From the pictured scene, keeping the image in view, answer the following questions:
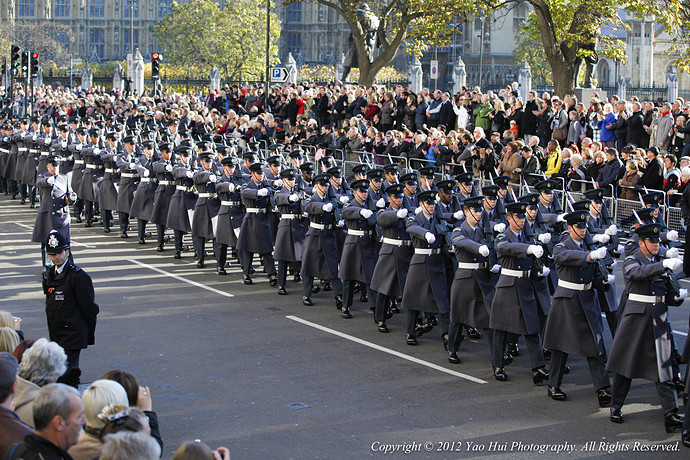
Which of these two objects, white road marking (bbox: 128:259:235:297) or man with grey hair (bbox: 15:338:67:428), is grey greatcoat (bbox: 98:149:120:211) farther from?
man with grey hair (bbox: 15:338:67:428)

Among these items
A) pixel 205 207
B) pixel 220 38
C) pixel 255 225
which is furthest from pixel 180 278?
pixel 220 38

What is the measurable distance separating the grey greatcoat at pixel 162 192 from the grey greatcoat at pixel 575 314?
9756mm

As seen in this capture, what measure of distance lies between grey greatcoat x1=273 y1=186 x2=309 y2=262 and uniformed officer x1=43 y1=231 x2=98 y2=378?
5.57 metres

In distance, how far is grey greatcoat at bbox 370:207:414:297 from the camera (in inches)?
492

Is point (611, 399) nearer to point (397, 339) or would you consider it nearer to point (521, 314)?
point (521, 314)

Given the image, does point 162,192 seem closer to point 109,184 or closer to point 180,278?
point 109,184

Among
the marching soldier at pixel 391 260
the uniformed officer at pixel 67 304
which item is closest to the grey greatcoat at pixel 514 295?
the marching soldier at pixel 391 260

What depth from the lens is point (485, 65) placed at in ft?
258

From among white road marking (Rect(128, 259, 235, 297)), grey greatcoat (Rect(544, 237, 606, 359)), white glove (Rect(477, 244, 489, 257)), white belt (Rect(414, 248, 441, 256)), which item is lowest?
white road marking (Rect(128, 259, 235, 297))

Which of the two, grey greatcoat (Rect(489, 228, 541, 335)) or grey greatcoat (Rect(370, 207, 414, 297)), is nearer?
grey greatcoat (Rect(489, 228, 541, 335))

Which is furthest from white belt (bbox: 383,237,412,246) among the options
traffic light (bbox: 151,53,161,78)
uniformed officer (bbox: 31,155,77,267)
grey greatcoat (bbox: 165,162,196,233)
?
traffic light (bbox: 151,53,161,78)

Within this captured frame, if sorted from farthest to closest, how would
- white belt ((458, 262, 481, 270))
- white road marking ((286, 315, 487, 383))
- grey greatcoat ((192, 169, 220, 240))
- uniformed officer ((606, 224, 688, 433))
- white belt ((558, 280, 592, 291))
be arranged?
grey greatcoat ((192, 169, 220, 240)), white belt ((458, 262, 481, 270)), white road marking ((286, 315, 487, 383)), white belt ((558, 280, 592, 291)), uniformed officer ((606, 224, 688, 433))

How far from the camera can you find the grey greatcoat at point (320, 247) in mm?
14000

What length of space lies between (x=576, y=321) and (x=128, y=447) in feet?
19.8
